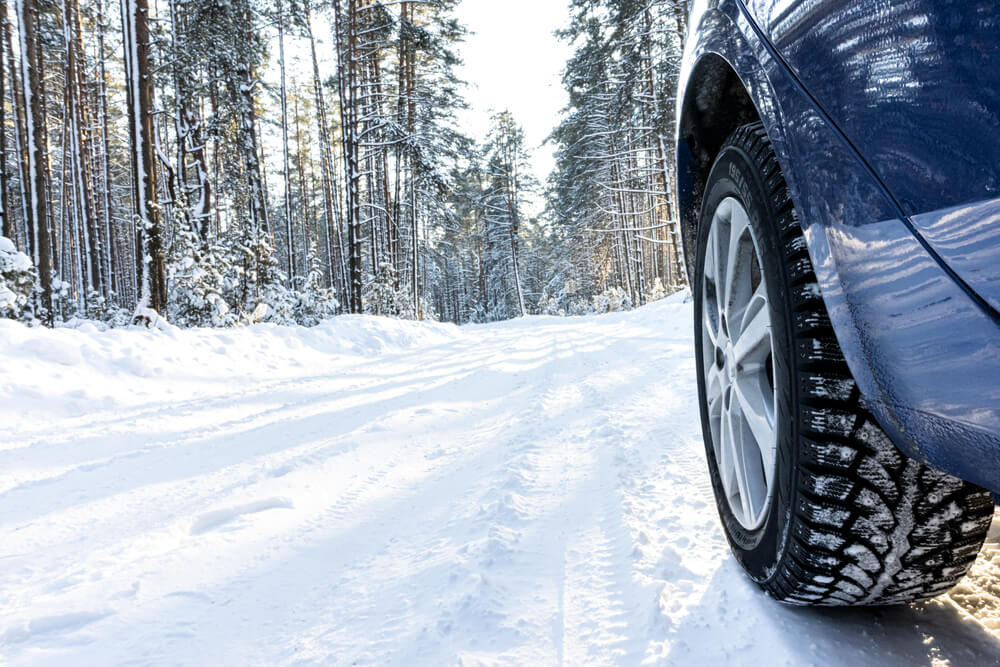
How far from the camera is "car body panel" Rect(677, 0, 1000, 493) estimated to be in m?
0.60

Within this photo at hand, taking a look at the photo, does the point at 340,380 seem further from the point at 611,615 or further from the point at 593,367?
the point at 611,615

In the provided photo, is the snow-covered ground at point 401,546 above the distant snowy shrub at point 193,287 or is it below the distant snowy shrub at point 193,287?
below

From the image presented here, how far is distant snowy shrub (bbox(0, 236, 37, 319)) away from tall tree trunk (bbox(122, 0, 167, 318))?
1369mm

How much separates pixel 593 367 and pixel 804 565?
14.0ft

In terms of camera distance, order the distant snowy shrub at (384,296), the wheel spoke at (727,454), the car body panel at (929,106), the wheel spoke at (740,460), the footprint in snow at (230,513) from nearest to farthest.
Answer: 1. the car body panel at (929,106)
2. the wheel spoke at (740,460)
3. the wheel spoke at (727,454)
4. the footprint in snow at (230,513)
5. the distant snowy shrub at (384,296)

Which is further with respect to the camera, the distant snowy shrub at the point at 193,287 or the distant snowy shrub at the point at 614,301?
the distant snowy shrub at the point at 614,301

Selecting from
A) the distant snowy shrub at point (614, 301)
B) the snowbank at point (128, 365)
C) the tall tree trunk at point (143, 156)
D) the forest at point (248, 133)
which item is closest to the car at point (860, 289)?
the snowbank at point (128, 365)

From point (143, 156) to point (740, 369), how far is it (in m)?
→ 9.38

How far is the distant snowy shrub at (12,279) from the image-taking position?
20.6 feet

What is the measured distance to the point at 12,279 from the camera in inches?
270

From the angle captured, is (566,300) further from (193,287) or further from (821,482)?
(821,482)

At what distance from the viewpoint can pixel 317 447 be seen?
2.87m

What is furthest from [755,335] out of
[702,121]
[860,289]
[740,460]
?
[702,121]

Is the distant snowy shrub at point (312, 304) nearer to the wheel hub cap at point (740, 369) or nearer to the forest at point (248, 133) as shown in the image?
the forest at point (248, 133)
